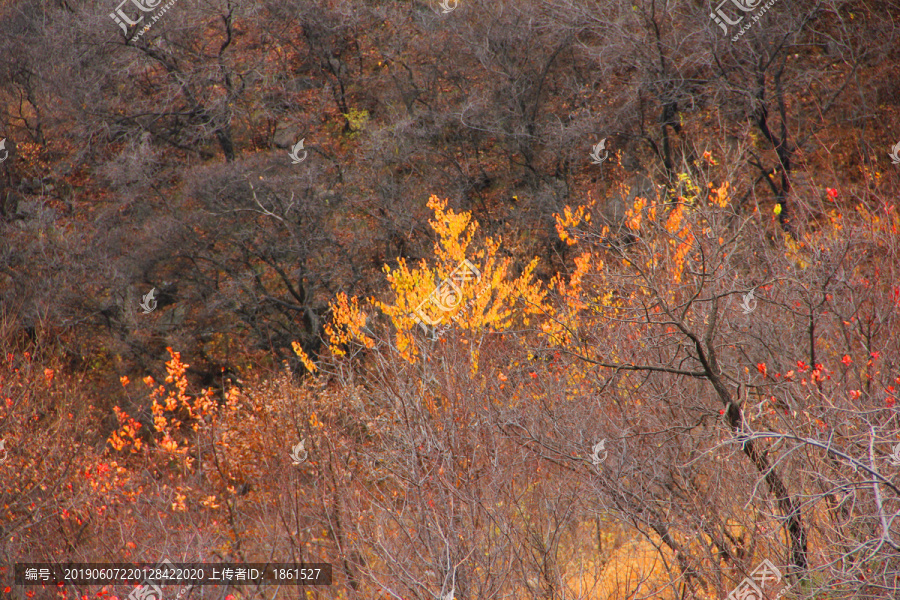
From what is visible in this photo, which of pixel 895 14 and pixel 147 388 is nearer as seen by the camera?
pixel 895 14

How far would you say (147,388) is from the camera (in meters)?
16.8

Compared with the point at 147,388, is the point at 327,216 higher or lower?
higher

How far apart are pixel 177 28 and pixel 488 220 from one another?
1069cm

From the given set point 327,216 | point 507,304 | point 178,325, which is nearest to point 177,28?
point 327,216

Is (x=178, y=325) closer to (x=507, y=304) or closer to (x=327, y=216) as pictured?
(x=327, y=216)

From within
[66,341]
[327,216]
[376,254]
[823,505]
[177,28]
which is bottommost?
[823,505]

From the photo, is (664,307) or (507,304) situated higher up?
(507,304)

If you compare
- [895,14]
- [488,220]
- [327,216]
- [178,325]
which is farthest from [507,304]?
[895,14]

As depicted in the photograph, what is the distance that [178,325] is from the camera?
17.6 metres

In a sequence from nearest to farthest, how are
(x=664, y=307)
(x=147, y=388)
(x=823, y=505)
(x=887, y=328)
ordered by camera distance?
(x=664, y=307), (x=823, y=505), (x=887, y=328), (x=147, y=388)

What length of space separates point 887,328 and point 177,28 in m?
19.7

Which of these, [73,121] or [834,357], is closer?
[834,357]

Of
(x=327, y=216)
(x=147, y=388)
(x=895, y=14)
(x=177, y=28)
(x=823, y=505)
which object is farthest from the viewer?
(x=177, y=28)

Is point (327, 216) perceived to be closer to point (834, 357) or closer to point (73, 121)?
point (73, 121)
